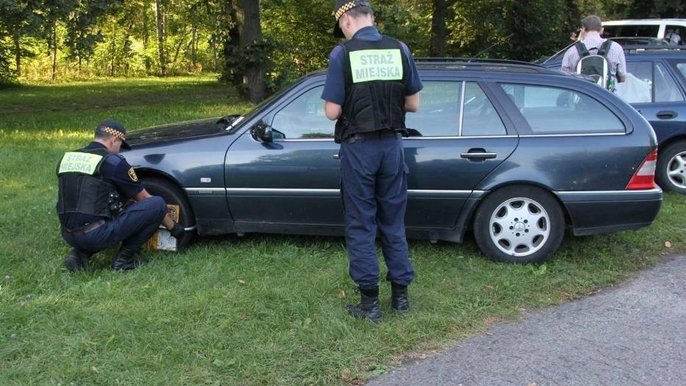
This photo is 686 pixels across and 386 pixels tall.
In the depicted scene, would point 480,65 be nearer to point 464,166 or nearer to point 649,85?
point 464,166

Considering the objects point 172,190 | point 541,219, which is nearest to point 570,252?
point 541,219

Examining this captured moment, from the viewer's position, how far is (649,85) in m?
7.67

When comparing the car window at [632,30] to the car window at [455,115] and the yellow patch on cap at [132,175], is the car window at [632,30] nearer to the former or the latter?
the car window at [455,115]

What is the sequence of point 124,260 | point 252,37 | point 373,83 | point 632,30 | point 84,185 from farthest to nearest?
1. point 632,30
2. point 252,37
3. point 124,260
4. point 84,185
5. point 373,83

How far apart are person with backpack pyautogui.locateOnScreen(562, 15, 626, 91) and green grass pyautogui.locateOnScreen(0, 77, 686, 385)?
5.00 ft

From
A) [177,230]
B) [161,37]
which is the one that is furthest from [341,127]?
[161,37]

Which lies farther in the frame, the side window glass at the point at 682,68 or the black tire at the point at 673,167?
the side window glass at the point at 682,68

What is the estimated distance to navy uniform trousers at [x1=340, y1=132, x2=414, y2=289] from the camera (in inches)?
155

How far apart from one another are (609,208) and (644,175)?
359 millimetres

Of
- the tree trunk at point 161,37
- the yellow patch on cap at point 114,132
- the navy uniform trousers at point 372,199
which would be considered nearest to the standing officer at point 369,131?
the navy uniform trousers at point 372,199

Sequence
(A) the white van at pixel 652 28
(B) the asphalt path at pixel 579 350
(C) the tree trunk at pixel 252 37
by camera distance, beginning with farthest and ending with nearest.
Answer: (C) the tree trunk at pixel 252 37
(A) the white van at pixel 652 28
(B) the asphalt path at pixel 579 350

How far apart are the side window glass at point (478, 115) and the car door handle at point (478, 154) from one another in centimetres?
15

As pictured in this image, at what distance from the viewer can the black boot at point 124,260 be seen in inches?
196

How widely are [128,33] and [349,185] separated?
31.1 meters
